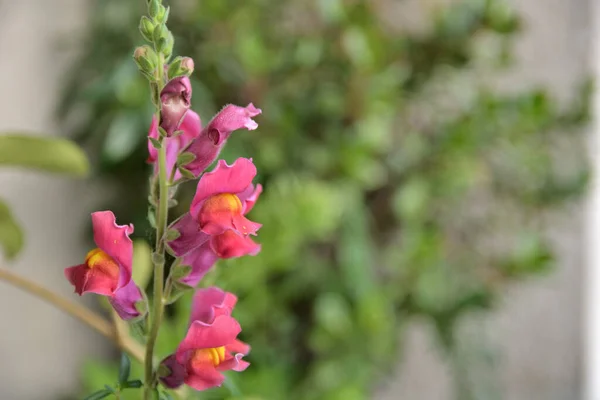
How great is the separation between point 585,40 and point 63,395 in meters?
1.08

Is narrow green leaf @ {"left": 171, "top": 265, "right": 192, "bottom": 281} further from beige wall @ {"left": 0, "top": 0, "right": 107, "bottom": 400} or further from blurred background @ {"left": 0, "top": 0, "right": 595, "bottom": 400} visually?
beige wall @ {"left": 0, "top": 0, "right": 107, "bottom": 400}

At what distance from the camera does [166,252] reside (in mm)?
280

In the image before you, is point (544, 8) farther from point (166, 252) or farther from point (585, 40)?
point (166, 252)

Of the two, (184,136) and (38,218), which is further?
A: (38,218)

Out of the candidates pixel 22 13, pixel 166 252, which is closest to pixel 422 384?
pixel 22 13

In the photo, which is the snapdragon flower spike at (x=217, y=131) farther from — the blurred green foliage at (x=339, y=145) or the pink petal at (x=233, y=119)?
the blurred green foliage at (x=339, y=145)

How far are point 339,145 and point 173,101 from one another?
0.70 m

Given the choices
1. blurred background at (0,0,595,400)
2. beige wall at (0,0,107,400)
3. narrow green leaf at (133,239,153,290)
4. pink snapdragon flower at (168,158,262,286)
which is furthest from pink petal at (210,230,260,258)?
beige wall at (0,0,107,400)

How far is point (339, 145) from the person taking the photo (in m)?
0.94

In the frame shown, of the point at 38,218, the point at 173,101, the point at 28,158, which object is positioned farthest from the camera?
the point at 38,218

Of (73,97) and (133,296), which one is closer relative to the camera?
(133,296)

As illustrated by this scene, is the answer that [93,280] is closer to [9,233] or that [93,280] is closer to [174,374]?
[174,374]

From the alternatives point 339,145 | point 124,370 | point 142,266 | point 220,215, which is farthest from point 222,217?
point 339,145

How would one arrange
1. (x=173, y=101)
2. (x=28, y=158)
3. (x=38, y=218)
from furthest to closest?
(x=38, y=218), (x=28, y=158), (x=173, y=101)
